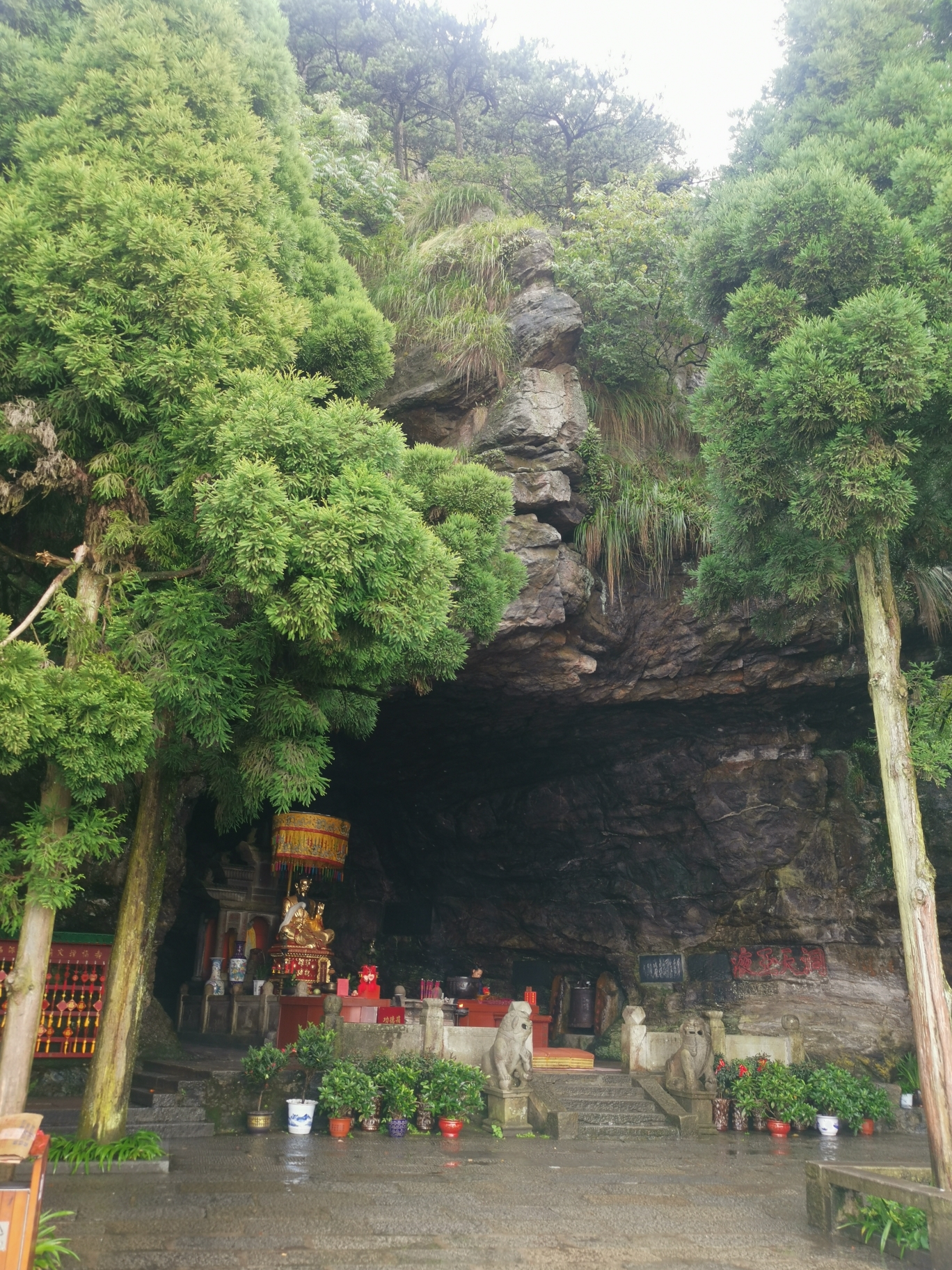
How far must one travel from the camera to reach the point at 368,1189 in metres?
6.77

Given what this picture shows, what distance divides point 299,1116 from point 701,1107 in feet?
17.1

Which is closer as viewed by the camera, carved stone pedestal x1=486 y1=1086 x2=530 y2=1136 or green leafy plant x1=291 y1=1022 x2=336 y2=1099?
green leafy plant x1=291 y1=1022 x2=336 y2=1099

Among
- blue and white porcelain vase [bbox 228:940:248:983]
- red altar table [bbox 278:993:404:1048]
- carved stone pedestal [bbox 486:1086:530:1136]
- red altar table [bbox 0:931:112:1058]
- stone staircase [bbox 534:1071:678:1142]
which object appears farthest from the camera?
blue and white porcelain vase [bbox 228:940:248:983]

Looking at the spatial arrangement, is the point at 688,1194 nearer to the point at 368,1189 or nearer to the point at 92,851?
the point at 368,1189

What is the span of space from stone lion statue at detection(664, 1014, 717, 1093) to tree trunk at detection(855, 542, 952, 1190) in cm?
528

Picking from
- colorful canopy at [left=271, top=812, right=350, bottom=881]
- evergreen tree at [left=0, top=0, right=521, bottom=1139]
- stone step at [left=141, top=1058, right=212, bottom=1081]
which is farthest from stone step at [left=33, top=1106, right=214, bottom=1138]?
colorful canopy at [left=271, top=812, right=350, bottom=881]

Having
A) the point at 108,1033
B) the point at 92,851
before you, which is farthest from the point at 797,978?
the point at 92,851

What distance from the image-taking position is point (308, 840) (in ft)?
47.8

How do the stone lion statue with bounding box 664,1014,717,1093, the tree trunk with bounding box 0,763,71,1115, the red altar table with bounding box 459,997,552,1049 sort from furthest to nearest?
the red altar table with bounding box 459,997,552,1049 < the stone lion statue with bounding box 664,1014,717,1093 < the tree trunk with bounding box 0,763,71,1115

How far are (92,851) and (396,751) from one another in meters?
10.1

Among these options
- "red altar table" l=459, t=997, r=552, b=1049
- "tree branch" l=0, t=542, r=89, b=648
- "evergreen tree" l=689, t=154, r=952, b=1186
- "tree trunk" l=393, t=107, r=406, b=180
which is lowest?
"red altar table" l=459, t=997, r=552, b=1049

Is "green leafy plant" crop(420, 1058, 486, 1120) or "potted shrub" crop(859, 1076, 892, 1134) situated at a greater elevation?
"green leafy plant" crop(420, 1058, 486, 1120)

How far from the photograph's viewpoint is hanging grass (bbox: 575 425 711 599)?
13.2 m

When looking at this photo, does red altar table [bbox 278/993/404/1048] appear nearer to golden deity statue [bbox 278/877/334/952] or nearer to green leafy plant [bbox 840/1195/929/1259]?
golden deity statue [bbox 278/877/334/952]
